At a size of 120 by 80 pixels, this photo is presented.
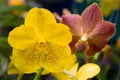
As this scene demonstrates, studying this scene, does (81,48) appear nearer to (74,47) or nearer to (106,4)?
(74,47)

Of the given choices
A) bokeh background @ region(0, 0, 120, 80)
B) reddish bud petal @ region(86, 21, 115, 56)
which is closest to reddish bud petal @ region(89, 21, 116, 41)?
reddish bud petal @ region(86, 21, 115, 56)

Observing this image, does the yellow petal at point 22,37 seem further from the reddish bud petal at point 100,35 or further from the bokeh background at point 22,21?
the bokeh background at point 22,21

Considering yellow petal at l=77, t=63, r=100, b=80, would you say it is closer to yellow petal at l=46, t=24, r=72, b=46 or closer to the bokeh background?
yellow petal at l=46, t=24, r=72, b=46

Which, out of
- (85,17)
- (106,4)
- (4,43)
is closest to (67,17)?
(85,17)

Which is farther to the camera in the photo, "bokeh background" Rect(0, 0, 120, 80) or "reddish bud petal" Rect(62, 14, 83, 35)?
"bokeh background" Rect(0, 0, 120, 80)

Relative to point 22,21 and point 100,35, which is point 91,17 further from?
point 22,21

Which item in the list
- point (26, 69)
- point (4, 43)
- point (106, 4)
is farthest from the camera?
point (106, 4)
